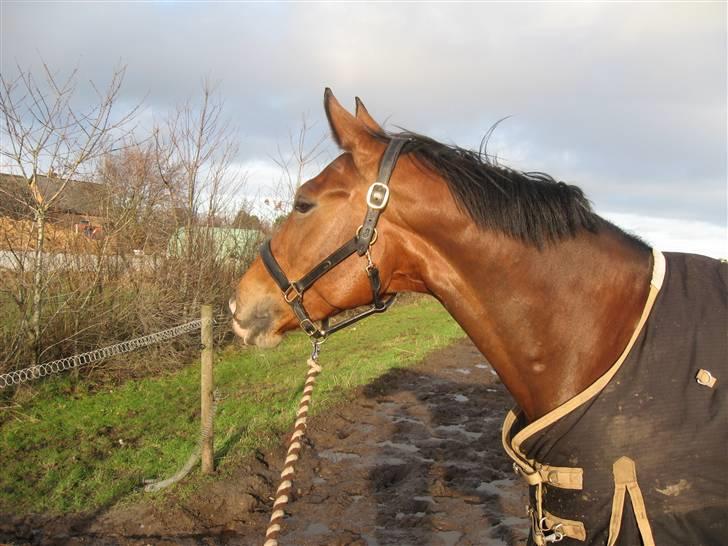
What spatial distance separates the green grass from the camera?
5.09 metres

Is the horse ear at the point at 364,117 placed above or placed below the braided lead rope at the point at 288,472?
above

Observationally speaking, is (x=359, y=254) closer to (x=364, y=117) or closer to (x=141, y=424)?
(x=364, y=117)

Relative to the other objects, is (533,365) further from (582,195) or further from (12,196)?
(12,196)

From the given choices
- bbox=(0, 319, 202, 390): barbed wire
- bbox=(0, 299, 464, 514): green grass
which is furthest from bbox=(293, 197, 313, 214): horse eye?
bbox=(0, 299, 464, 514): green grass

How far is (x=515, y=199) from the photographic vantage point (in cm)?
194

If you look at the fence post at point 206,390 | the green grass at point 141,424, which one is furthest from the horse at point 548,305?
the green grass at point 141,424

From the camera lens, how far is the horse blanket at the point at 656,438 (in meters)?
1.65

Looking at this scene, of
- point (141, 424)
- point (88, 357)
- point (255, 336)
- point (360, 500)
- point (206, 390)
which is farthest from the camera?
point (88, 357)

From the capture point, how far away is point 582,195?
199 centimetres

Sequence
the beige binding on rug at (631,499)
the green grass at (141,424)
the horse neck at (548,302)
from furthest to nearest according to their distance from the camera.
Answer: the green grass at (141,424), the horse neck at (548,302), the beige binding on rug at (631,499)

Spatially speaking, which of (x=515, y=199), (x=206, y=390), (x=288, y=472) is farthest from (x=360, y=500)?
(x=515, y=199)

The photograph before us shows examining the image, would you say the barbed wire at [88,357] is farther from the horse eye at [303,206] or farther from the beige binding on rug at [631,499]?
the beige binding on rug at [631,499]

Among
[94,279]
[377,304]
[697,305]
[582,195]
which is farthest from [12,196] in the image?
[697,305]

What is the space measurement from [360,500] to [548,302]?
146 inches
